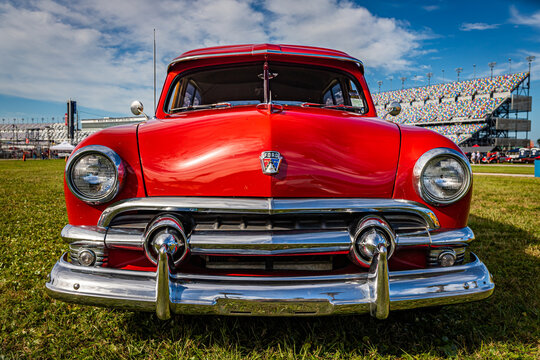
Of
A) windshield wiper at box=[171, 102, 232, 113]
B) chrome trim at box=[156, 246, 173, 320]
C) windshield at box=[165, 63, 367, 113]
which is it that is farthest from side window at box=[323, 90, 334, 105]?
chrome trim at box=[156, 246, 173, 320]

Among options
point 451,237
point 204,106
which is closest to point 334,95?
point 204,106

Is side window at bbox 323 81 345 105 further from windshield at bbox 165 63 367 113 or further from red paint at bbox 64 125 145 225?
red paint at bbox 64 125 145 225

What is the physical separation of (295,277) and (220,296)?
0.31 m

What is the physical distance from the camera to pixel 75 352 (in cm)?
167

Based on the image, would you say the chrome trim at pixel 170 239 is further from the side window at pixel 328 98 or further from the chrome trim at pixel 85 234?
the side window at pixel 328 98

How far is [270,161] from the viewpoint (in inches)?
60.6

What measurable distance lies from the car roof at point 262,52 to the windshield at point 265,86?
10 centimetres

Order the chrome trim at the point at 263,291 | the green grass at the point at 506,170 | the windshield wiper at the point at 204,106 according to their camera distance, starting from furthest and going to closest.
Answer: the green grass at the point at 506,170, the windshield wiper at the point at 204,106, the chrome trim at the point at 263,291

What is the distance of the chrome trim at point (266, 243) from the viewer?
142 centimetres

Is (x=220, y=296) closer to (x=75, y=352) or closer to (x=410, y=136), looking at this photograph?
(x=75, y=352)

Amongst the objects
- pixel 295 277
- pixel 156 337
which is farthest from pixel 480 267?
pixel 156 337

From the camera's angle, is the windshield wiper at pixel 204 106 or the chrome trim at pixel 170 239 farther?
the windshield wiper at pixel 204 106

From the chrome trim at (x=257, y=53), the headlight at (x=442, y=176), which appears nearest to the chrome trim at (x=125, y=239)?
the headlight at (x=442, y=176)

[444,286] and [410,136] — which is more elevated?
[410,136]
